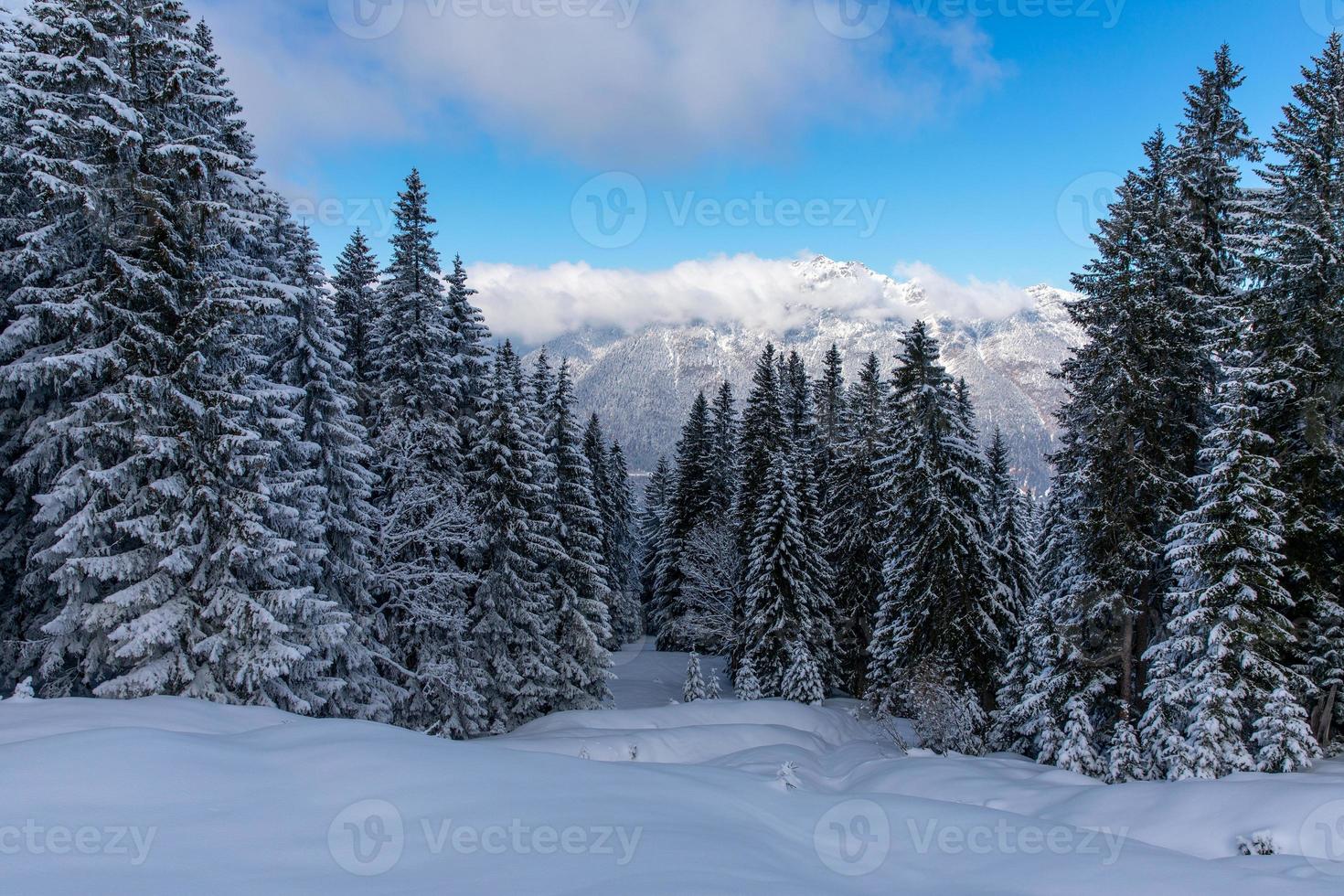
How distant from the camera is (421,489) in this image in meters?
19.9

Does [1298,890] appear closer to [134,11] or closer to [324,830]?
[324,830]

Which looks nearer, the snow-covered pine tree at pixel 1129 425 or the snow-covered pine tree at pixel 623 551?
the snow-covered pine tree at pixel 1129 425

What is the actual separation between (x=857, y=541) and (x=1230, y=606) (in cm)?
1769

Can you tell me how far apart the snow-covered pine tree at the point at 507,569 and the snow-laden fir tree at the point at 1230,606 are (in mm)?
17742

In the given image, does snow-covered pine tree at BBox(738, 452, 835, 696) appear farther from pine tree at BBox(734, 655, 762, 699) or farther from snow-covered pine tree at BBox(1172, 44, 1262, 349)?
snow-covered pine tree at BBox(1172, 44, 1262, 349)

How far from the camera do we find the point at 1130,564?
17.8 m

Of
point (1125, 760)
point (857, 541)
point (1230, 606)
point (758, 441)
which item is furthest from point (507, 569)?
point (1230, 606)

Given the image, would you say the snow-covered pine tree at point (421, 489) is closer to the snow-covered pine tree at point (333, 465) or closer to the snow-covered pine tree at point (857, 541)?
the snow-covered pine tree at point (333, 465)

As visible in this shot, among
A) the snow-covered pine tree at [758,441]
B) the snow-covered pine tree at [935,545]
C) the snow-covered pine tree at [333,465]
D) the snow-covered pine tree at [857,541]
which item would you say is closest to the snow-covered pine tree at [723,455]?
the snow-covered pine tree at [758,441]

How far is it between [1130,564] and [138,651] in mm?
22737

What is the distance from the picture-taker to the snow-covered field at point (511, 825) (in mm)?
4770

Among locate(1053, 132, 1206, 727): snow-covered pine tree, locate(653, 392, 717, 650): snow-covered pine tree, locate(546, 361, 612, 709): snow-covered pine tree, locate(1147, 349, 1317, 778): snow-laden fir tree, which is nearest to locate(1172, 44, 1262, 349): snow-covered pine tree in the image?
locate(1053, 132, 1206, 727): snow-covered pine tree

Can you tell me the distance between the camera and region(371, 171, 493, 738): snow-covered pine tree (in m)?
20.0

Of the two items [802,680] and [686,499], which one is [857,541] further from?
[686,499]
